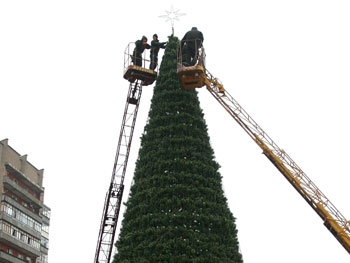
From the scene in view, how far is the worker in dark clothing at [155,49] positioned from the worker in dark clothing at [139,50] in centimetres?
40

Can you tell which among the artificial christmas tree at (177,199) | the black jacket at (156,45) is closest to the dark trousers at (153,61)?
the black jacket at (156,45)

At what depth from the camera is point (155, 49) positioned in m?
37.7

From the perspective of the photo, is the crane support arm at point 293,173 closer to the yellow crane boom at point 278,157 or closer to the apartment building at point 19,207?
the yellow crane boom at point 278,157

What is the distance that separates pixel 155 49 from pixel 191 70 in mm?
5661

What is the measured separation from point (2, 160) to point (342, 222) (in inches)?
1900

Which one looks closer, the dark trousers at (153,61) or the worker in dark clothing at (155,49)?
the worker in dark clothing at (155,49)

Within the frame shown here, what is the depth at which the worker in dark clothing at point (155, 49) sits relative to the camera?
37125mm

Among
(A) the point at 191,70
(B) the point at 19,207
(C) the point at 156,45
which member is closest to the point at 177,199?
(A) the point at 191,70

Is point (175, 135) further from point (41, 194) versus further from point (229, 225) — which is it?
point (41, 194)

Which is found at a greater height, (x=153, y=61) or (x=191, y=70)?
(x=153, y=61)

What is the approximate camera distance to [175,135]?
3059cm

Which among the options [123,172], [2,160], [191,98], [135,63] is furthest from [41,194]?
[191,98]

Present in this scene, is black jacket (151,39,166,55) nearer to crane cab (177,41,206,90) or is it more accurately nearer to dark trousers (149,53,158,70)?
dark trousers (149,53,158,70)

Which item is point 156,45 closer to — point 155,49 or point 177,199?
point 155,49
